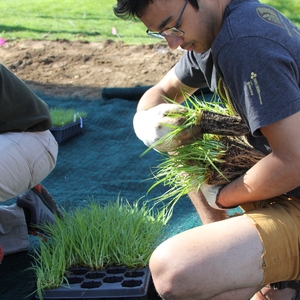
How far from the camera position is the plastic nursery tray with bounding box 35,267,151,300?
1727 millimetres

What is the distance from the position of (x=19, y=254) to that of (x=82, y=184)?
0.81 m

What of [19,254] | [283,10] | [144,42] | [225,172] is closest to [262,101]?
[225,172]

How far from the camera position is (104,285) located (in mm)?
1778

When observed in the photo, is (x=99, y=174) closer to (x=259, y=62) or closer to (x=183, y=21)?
(x=183, y=21)

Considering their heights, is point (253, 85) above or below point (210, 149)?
above

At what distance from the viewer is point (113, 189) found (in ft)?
9.64

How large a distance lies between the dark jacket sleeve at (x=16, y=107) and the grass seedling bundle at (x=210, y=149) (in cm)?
73

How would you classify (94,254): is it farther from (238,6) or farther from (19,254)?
(238,6)

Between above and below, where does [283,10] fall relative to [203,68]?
below

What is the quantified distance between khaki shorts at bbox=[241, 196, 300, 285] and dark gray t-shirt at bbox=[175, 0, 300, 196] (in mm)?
298

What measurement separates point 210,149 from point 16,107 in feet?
3.09

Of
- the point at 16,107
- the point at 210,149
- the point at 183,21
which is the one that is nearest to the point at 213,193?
the point at 210,149

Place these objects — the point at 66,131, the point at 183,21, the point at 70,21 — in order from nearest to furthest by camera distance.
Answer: the point at 183,21 < the point at 66,131 < the point at 70,21

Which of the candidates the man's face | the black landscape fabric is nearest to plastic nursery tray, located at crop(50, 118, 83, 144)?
the black landscape fabric
